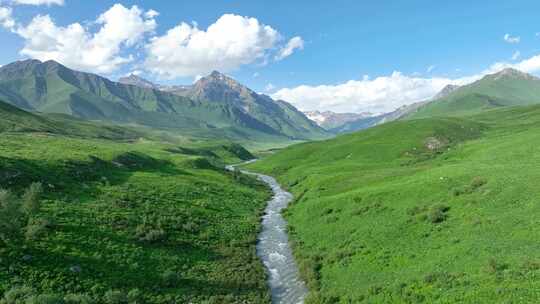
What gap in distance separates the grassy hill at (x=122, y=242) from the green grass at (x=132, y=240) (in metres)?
0.10

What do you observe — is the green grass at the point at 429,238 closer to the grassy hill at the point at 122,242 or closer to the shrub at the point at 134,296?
the grassy hill at the point at 122,242

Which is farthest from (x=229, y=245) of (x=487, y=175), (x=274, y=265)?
(x=487, y=175)

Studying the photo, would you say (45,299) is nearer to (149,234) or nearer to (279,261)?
(149,234)

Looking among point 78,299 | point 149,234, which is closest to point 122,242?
point 149,234

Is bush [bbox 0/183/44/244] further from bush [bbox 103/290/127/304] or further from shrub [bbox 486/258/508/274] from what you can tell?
shrub [bbox 486/258/508/274]

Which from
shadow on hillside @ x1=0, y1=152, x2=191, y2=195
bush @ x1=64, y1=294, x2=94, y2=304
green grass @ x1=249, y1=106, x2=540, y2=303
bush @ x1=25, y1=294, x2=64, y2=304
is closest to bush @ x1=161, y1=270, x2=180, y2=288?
bush @ x1=64, y1=294, x2=94, y2=304

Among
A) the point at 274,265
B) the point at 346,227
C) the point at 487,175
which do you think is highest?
the point at 487,175

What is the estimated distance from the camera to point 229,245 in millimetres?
48531

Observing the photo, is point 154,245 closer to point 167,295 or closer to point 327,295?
point 167,295

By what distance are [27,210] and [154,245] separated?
15.2 metres

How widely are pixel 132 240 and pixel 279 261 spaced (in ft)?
60.2

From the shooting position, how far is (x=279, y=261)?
1754 inches

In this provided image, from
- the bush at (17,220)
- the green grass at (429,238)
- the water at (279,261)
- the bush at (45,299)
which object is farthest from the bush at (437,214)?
the bush at (17,220)

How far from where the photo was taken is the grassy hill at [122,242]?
32.0 metres
